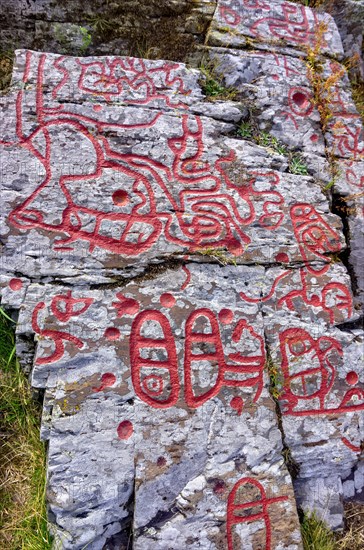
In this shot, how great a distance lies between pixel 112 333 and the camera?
2.51m

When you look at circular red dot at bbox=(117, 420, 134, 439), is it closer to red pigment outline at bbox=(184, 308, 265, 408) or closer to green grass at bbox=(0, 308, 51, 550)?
red pigment outline at bbox=(184, 308, 265, 408)

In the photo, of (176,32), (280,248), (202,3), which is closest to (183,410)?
(280,248)

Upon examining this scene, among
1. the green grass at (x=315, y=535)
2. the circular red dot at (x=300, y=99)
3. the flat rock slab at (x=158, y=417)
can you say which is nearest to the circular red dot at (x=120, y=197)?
the flat rock slab at (x=158, y=417)

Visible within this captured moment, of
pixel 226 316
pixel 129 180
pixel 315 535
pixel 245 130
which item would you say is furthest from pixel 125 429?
pixel 245 130

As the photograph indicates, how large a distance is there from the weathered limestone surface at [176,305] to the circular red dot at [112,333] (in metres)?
0.01

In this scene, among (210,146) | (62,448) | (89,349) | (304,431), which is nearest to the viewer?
(62,448)

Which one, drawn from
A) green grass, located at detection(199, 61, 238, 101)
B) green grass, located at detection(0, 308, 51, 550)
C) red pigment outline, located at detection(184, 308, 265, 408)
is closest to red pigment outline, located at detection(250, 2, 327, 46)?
green grass, located at detection(199, 61, 238, 101)

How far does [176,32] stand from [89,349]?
262 cm

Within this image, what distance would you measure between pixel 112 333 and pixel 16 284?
0.61 metres

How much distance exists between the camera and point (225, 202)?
2.93 metres

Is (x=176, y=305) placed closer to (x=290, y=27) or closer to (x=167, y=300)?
(x=167, y=300)

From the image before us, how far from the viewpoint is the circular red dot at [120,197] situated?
277 cm

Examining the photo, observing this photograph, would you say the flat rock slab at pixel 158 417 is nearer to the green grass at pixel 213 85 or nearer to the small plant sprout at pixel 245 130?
the small plant sprout at pixel 245 130

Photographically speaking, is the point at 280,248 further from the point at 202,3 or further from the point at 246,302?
the point at 202,3
